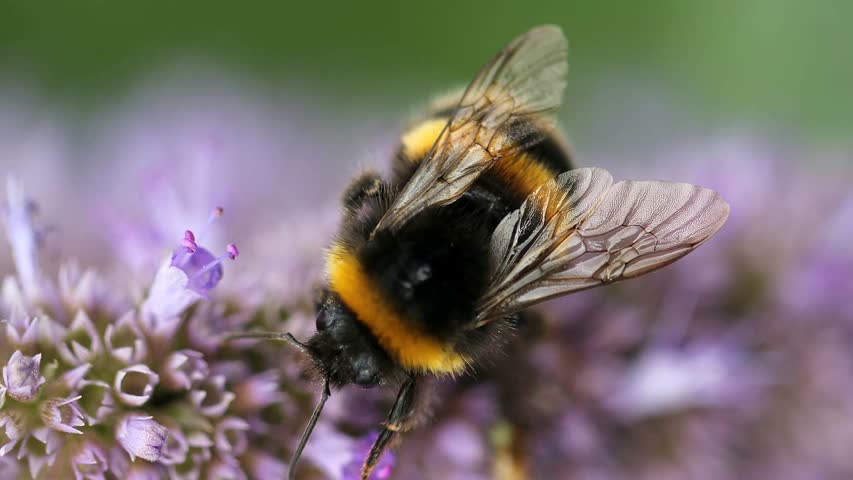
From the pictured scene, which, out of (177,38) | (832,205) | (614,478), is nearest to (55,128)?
(177,38)

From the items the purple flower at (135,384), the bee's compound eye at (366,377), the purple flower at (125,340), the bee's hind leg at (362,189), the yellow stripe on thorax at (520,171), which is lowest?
the purple flower at (135,384)

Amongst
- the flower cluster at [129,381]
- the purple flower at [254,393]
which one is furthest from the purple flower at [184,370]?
the purple flower at [254,393]

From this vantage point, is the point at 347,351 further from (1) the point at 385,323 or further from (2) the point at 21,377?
(2) the point at 21,377

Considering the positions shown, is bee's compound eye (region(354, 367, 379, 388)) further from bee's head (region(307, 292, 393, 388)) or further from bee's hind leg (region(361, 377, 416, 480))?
bee's hind leg (region(361, 377, 416, 480))

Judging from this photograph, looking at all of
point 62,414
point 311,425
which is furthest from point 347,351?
point 62,414

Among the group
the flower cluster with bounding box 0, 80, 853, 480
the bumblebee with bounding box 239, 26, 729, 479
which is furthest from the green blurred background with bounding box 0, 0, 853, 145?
the bumblebee with bounding box 239, 26, 729, 479

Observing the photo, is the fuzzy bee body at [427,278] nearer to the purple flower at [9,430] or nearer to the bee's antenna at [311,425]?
the bee's antenna at [311,425]

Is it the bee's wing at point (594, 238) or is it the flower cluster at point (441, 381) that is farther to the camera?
the flower cluster at point (441, 381)
